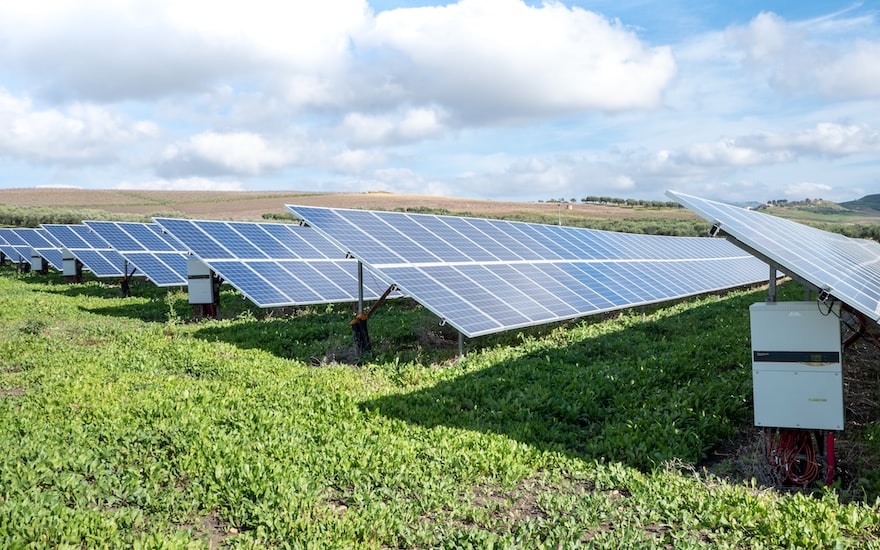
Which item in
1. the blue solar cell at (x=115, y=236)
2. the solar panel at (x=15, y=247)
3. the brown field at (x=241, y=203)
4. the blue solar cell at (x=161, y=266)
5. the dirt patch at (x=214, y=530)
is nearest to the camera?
the dirt patch at (x=214, y=530)

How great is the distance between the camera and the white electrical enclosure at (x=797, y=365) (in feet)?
20.9

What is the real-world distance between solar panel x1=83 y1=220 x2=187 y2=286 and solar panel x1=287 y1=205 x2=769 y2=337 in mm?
11206

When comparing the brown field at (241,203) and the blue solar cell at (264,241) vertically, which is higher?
the brown field at (241,203)

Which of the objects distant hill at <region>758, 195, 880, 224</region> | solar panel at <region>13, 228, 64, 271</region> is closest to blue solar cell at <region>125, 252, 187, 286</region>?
solar panel at <region>13, 228, 64, 271</region>

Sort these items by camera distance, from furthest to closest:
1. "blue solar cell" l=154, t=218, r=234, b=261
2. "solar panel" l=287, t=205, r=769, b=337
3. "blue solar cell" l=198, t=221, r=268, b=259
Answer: "blue solar cell" l=198, t=221, r=268, b=259 → "blue solar cell" l=154, t=218, r=234, b=261 → "solar panel" l=287, t=205, r=769, b=337

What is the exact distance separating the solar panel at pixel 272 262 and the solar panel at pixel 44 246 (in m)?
15.4

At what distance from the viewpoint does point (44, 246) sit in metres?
33.8

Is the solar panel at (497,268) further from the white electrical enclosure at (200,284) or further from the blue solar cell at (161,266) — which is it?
the blue solar cell at (161,266)

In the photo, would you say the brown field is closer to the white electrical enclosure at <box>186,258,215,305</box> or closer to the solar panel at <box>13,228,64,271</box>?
the solar panel at <box>13,228,64,271</box>

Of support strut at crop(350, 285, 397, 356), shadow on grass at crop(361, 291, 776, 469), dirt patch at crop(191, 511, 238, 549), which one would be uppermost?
support strut at crop(350, 285, 397, 356)

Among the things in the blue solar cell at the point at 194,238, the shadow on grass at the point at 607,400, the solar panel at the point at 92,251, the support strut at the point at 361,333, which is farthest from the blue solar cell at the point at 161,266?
the shadow on grass at the point at 607,400

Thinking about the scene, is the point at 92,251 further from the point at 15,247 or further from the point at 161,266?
the point at 15,247

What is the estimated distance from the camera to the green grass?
541 cm

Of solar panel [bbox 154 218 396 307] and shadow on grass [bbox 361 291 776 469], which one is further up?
solar panel [bbox 154 218 396 307]
